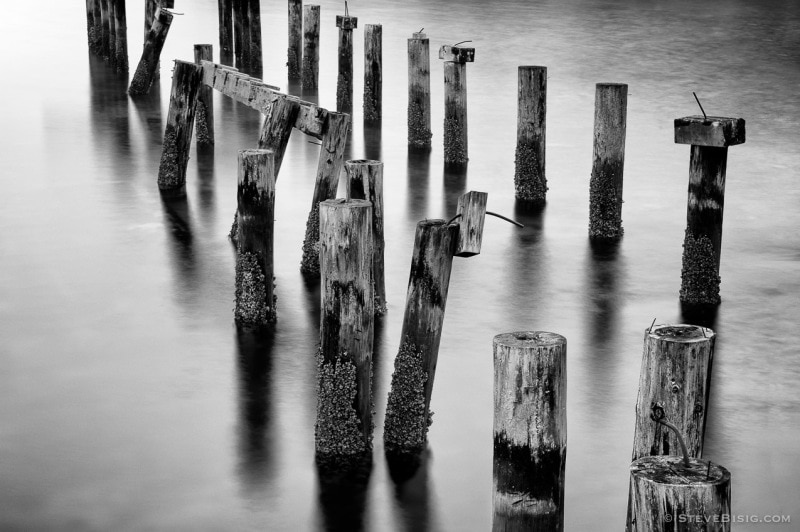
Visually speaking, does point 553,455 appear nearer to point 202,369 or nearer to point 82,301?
point 202,369

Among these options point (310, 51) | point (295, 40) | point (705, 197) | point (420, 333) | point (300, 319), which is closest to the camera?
point (420, 333)

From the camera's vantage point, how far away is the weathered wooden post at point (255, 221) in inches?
324

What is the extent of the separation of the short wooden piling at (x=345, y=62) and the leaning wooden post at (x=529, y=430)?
39.1 feet

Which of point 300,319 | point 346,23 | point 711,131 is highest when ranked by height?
point 346,23

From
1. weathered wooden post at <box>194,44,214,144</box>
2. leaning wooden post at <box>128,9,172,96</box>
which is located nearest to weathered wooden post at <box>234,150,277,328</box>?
weathered wooden post at <box>194,44,214,144</box>

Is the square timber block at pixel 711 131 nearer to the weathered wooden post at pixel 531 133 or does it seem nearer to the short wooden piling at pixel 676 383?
the weathered wooden post at pixel 531 133

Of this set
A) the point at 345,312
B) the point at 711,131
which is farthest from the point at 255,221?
the point at 711,131

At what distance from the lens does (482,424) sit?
23.1 ft

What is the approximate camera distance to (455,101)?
13.3m

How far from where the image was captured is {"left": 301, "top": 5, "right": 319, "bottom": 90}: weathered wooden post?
18.6 metres

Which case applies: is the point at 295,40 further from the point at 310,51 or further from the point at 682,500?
the point at 682,500

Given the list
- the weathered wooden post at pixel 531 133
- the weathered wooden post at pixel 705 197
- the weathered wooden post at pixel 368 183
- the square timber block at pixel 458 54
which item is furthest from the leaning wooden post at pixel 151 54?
the weathered wooden post at pixel 705 197

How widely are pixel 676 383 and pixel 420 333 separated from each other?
184cm

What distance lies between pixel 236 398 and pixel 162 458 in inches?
36.7
